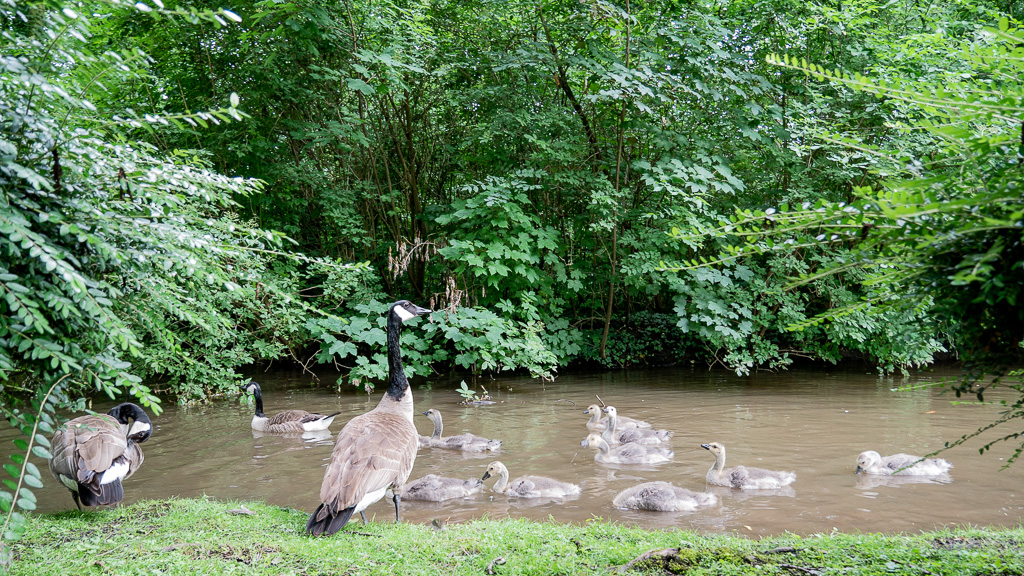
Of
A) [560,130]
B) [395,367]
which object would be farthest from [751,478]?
[560,130]

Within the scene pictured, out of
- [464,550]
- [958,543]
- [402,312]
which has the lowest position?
[464,550]

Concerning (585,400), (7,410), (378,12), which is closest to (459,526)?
(7,410)

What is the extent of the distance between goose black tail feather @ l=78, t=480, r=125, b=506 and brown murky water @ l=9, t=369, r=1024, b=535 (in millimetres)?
1648

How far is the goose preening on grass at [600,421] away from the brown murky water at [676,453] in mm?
239

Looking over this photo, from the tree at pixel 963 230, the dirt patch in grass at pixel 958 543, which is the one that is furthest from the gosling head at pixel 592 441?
the tree at pixel 963 230

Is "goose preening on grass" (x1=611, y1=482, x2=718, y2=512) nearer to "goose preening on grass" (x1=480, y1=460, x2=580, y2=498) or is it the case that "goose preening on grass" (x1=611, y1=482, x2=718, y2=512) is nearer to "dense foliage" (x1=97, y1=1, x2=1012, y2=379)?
"goose preening on grass" (x1=480, y1=460, x2=580, y2=498)

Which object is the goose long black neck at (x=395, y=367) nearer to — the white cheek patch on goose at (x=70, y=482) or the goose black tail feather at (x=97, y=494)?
the goose black tail feather at (x=97, y=494)

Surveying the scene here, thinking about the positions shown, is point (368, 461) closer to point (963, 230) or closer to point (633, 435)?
point (963, 230)

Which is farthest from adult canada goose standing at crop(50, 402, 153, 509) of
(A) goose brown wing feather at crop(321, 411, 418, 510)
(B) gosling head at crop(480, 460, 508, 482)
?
(B) gosling head at crop(480, 460, 508, 482)

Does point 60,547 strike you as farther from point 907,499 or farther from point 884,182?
point 907,499

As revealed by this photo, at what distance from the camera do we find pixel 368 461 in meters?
5.69

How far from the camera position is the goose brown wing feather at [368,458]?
17.7ft

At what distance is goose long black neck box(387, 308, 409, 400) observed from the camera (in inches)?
280

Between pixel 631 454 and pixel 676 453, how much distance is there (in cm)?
104
